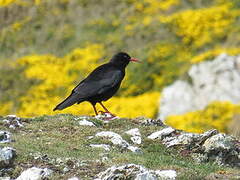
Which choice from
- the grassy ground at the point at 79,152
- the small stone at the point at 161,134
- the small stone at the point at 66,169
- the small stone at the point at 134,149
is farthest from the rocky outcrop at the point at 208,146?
the small stone at the point at 66,169

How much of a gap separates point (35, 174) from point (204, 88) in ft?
79.9

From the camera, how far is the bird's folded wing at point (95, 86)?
1631 centimetres

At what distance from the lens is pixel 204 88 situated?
33.9m

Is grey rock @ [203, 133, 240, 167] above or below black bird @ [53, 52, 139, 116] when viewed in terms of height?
below

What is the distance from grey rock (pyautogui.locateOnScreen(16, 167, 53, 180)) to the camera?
10336 mm

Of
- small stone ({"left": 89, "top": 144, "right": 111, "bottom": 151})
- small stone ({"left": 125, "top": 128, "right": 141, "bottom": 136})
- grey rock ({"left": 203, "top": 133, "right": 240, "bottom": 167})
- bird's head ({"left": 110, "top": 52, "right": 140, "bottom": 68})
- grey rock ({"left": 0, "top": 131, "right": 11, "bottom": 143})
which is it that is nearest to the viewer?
grey rock ({"left": 0, "top": 131, "right": 11, "bottom": 143})

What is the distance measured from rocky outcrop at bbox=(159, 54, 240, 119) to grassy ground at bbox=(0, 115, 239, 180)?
1886 centimetres

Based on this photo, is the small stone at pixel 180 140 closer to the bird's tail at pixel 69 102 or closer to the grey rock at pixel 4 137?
the bird's tail at pixel 69 102

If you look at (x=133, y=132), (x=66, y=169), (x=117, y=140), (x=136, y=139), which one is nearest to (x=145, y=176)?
(x=66, y=169)

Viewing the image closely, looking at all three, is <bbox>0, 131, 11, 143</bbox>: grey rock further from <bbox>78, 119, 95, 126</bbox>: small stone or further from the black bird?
the black bird

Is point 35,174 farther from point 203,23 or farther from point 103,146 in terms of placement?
point 203,23

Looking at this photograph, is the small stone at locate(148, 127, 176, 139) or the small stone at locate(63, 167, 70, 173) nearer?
the small stone at locate(63, 167, 70, 173)

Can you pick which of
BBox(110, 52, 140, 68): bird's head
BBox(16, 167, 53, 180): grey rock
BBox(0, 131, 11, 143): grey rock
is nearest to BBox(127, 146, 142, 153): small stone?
BBox(0, 131, 11, 143): grey rock

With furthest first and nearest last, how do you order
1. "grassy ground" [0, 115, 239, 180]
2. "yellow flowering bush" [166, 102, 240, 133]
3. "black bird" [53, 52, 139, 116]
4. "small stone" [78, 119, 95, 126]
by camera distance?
"yellow flowering bush" [166, 102, 240, 133] < "black bird" [53, 52, 139, 116] < "small stone" [78, 119, 95, 126] < "grassy ground" [0, 115, 239, 180]
